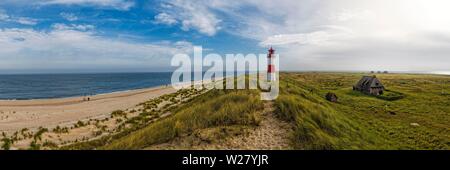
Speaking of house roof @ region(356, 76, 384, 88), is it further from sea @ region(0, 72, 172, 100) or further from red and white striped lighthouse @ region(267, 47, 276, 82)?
sea @ region(0, 72, 172, 100)

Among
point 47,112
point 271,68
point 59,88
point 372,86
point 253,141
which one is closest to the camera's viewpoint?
point 253,141

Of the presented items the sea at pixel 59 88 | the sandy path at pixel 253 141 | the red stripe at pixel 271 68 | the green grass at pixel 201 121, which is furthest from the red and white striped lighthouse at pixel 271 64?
the sea at pixel 59 88

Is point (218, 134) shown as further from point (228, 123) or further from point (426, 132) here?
point (426, 132)

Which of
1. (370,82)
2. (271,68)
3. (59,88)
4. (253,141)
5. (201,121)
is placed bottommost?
(59,88)

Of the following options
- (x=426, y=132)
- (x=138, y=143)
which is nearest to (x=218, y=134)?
(x=138, y=143)

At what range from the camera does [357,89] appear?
54.3m

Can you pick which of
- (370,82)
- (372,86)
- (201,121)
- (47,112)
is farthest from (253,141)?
(370,82)

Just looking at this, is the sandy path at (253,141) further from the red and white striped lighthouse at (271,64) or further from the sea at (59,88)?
the sea at (59,88)

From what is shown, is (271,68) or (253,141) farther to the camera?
(271,68)

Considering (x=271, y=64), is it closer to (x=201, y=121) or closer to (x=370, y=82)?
(x=201, y=121)

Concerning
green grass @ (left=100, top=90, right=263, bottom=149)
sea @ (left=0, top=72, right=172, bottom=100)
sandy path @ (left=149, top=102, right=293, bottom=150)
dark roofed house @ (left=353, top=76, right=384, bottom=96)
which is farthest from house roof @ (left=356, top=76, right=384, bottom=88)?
sea @ (left=0, top=72, right=172, bottom=100)

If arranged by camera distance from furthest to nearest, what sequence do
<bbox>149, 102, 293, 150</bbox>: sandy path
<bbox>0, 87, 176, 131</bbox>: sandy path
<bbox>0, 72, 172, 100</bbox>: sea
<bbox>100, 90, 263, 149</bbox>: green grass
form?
<bbox>0, 72, 172, 100</bbox>: sea < <bbox>0, 87, 176, 131</bbox>: sandy path < <bbox>100, 90, 263, 149</bbox>: green grass < <bbox>149, 102, 293, 150</bbox>: sandy path

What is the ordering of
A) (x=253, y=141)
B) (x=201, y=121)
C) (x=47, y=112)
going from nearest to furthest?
(x=253, y=141), (x=201, y=121), (x=47, y=112)
